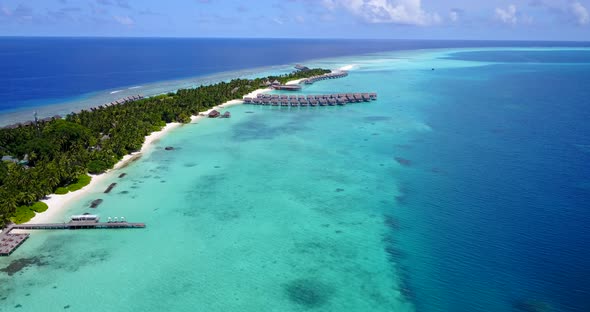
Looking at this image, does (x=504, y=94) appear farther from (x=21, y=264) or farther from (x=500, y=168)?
(x=21, y=264)

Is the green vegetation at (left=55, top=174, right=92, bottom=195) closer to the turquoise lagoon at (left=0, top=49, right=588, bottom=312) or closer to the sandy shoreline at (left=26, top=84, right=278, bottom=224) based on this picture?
the sandy shoreline at (left=26, top=84, right=278, bottom=224)

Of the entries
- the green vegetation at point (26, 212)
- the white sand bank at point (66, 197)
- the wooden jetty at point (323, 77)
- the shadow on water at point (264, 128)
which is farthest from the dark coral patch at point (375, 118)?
the green vegetation at point (26, 212)

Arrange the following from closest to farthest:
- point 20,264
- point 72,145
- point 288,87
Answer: point 20,264, point 72,145, point 288,87

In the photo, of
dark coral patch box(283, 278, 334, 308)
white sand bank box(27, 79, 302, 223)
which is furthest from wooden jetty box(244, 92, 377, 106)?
dark coral patch box(283, 278, 334, 308)

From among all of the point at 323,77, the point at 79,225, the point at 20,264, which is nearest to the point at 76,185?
the point at 79,225

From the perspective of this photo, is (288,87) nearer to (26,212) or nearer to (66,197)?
(66,197)

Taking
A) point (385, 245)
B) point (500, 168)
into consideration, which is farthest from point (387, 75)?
point (385, 245)
